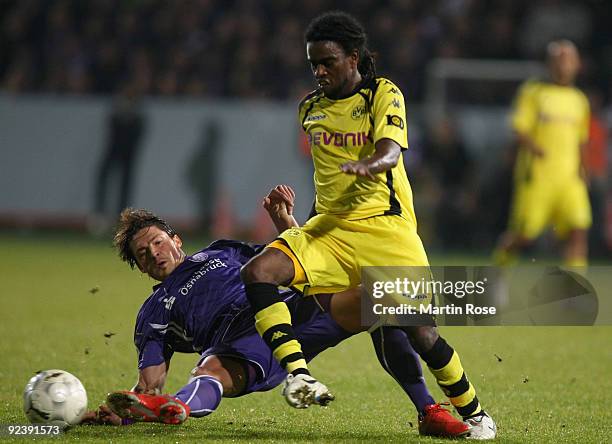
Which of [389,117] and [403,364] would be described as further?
[403,364]

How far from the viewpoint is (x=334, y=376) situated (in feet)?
23.7

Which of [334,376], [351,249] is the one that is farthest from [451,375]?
[334,376]

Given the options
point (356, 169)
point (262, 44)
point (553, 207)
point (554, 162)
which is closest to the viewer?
point (356, 169)

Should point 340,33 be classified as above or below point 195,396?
above

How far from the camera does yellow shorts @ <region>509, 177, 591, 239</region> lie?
1053 centimetres

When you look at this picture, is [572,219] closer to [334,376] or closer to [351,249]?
[334,376]

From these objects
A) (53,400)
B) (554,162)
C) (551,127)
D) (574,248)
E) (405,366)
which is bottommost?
(574,248)

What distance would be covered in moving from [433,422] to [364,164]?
1235 mm

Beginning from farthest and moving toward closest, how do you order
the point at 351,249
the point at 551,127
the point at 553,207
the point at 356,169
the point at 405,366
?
the point at 551,127 < the point at 553,207 < the point at 405,366 < the point at 351,249 < the point at 356,169

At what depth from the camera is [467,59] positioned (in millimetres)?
17781

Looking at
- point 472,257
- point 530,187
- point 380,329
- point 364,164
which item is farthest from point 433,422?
point 472,257

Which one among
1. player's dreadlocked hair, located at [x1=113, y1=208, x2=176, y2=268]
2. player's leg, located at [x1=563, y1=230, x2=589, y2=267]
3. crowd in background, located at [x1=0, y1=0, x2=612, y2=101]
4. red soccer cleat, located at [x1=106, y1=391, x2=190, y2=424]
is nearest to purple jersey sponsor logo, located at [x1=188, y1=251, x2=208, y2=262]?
player's dreadlocked hair, located at [x1=113, y1=208, x2=176, y2=268]

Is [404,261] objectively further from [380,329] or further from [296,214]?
[296,214]

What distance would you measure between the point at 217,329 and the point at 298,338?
1.30 feet
